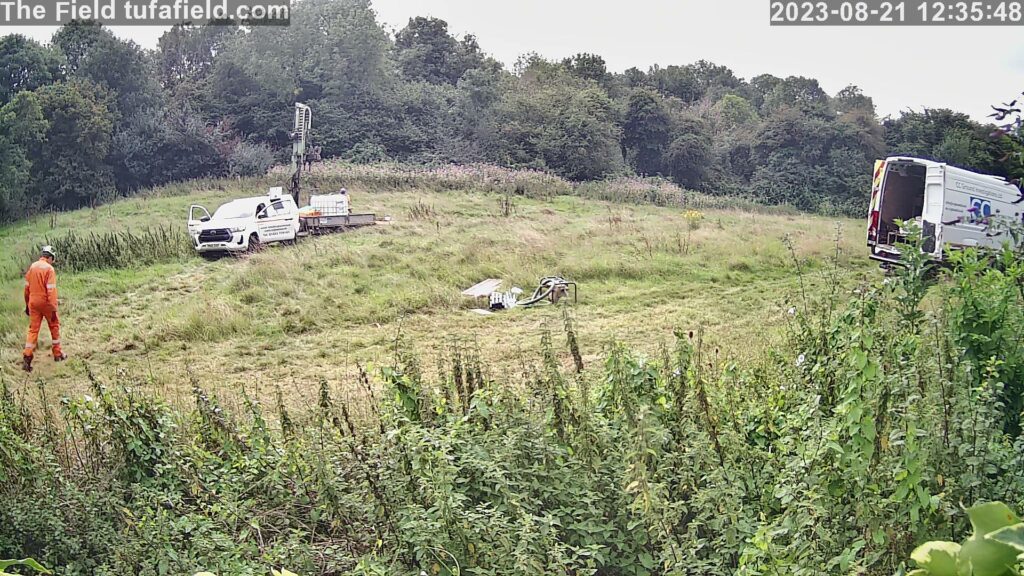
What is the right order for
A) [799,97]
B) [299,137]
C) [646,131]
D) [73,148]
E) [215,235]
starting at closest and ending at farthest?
[215,235]
[73,148]
[299,137]
[799,97]
[646,131]

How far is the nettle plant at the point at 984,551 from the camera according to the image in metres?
0.79

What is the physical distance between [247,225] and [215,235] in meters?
0.70

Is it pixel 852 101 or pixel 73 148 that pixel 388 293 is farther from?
pixel 852 101

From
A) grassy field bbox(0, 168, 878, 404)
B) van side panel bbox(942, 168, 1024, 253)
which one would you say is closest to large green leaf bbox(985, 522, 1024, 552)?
grassy field bbox(0, 168, 878, 404)

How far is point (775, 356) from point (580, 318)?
21.4 feet

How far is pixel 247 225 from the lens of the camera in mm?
15938

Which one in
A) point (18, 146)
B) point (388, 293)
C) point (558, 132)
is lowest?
point (388, 293)

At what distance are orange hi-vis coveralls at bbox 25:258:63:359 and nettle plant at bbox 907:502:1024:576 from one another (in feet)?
32.7

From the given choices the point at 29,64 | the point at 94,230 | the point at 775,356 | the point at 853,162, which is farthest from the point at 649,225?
the point at 775,356

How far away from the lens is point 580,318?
1079 centimetres

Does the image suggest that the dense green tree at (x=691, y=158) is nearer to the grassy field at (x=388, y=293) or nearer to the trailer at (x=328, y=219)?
the grassy field at (x=388, y=293)

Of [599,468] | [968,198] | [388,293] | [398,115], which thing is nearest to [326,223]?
[388,293]

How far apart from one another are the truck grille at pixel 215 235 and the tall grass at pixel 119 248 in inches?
13.0

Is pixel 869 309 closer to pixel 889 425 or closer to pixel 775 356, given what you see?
pixel 889 425
